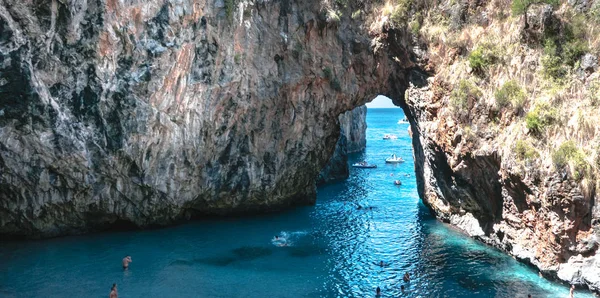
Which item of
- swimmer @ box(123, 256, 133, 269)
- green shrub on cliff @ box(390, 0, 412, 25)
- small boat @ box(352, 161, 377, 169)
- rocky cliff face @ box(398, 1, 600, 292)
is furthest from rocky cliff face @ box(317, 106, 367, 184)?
swimmer @ box(123, 256, 133, 269)

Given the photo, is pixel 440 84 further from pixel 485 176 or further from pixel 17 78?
pixel 17 78

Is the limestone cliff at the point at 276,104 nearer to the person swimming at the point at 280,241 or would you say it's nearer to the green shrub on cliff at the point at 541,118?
the green shrub on cliff at the point at 541,118

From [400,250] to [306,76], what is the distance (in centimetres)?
1552

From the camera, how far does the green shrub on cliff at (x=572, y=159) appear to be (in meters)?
24.4

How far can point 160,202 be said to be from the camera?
35562mm

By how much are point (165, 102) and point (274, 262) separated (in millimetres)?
13044

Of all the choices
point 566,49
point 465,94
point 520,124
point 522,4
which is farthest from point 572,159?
point 522,4

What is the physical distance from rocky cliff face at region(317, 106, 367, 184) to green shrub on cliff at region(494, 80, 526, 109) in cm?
2640

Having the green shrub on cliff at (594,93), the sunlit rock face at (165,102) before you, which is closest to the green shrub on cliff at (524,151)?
the green shrub on cliff at (594,93)

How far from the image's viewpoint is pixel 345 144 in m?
66.1

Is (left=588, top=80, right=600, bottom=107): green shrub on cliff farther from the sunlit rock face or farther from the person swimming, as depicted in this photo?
the person swimming

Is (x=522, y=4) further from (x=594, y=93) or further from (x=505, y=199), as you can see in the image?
(x=505, y=199)

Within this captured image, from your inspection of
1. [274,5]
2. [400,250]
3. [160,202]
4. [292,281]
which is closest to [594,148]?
[400,250]

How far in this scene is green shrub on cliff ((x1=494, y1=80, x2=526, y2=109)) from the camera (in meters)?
28.5
